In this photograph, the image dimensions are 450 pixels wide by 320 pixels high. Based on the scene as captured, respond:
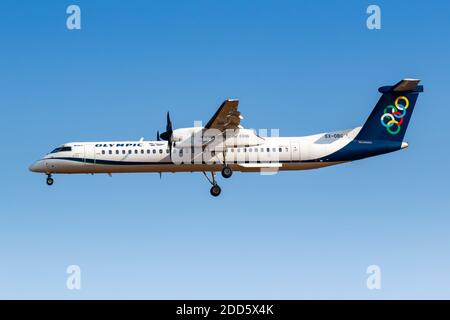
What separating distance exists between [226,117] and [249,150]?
3.40 meters

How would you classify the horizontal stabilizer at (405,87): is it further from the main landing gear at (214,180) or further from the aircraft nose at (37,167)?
the aircraft nose at (37,167)

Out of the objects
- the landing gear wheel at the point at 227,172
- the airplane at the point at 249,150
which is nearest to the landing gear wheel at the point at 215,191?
the airplane at the point at 249,150

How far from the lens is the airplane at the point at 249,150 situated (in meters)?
41.2

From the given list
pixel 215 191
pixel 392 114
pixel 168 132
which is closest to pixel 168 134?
pixel 168 132

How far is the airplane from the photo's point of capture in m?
41.2


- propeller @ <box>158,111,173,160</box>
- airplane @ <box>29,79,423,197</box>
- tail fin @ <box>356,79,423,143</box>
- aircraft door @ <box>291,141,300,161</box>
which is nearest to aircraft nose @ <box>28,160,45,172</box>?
airplane @ <box>29,79,423,197</box>

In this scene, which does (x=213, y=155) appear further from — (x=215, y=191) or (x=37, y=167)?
(x=37, y=167)

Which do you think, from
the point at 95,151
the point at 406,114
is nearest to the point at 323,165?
the point at 406,114

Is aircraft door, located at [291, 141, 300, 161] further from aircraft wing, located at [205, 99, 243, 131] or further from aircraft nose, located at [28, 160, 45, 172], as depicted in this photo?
aircraft nose, located at [28, 160, 45, 172]
